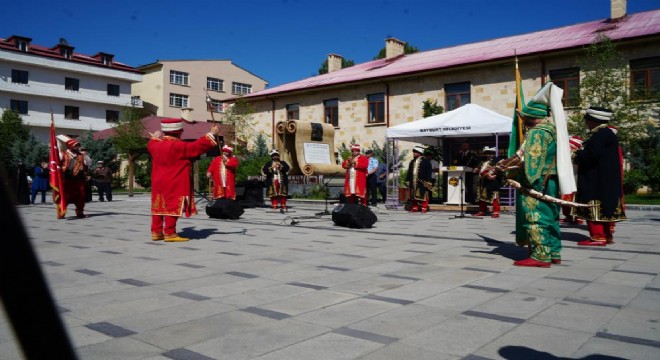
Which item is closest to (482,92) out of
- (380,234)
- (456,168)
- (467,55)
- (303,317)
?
(467,55)

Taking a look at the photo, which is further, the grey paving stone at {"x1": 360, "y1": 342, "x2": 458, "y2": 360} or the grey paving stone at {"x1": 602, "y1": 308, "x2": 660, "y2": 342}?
the grey paving stone at {"x1": 602, "y1": 308, "x2": 660, "y2": 342}

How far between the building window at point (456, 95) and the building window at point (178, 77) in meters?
37.6

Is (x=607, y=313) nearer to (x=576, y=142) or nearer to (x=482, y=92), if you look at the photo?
(x=576, y=142)

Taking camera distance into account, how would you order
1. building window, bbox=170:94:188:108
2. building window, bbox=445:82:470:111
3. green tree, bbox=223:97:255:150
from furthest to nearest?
building window, bbox=170:94:188:108, green tree, bbox=223:97:255:150, building window, bbox=445:82:470:111

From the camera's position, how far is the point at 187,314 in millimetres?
3900

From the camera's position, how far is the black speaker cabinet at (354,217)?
1023 centimetres

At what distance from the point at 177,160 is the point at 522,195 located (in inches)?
207

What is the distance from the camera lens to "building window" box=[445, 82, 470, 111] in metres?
26.0

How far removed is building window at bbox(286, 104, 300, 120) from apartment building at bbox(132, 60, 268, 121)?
20345 mm

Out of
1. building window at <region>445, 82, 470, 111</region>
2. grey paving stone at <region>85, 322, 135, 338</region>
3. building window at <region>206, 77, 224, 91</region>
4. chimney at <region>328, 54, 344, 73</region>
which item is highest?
building window at <region>206, 77, 224, 91</region>

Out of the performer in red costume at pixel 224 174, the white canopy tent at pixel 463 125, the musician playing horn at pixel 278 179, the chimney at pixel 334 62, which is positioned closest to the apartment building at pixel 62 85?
the chimney at pixel 334 62

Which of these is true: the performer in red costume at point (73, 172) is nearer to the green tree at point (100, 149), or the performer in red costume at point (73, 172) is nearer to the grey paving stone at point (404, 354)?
the grey paving stone at point (404, 354)

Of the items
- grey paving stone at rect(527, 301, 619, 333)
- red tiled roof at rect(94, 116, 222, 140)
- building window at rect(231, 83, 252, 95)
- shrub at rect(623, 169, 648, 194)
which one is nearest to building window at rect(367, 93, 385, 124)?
shrub at rect(623, 169, 648, 194)

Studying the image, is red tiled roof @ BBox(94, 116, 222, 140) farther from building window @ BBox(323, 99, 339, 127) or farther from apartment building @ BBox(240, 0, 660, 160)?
building window @ BBox(323, 99, 339, 127)
